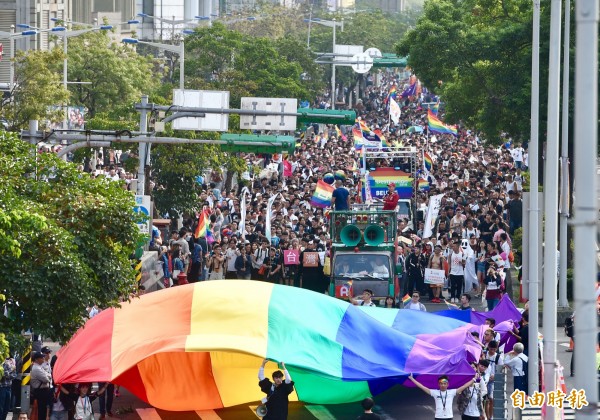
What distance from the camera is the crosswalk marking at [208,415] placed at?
2265cm

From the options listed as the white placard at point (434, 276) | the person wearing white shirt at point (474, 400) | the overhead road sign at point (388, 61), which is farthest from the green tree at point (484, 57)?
the overhead road sign at point (388, 61)

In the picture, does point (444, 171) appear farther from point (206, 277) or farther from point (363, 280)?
point (363, 280)

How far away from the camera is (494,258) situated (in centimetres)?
3331

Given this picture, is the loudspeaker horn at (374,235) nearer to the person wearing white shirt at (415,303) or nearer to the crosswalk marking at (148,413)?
the person wearing white shirt at (415,303)

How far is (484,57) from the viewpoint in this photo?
41125mm

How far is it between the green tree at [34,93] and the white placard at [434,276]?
56.3 feet

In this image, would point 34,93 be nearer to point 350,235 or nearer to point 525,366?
point 350,235

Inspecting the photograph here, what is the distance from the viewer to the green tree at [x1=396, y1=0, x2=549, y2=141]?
39938 millimetres

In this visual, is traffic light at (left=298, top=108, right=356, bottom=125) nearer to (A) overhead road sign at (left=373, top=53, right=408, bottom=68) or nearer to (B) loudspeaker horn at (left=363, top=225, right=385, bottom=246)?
(B) loudspeaker horn at (left=363, top=225, right=385, bottom=246)

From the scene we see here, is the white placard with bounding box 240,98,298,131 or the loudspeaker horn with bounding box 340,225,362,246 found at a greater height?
the white placard with bounding box 240,98,298,131

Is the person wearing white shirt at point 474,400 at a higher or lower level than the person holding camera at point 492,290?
lower

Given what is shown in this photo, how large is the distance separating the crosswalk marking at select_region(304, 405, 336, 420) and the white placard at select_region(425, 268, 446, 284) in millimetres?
10069

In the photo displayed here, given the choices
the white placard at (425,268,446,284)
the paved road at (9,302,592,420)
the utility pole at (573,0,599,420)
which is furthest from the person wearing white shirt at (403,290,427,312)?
the utility pole at (573,0,599,420)

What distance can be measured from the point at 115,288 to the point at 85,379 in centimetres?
164
